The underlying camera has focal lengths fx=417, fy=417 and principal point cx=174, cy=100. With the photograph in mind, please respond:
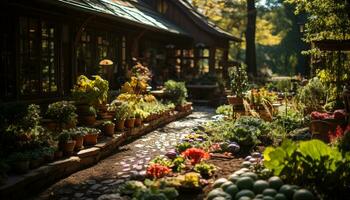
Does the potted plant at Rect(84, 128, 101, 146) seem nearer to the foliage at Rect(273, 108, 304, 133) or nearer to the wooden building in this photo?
the wooden building

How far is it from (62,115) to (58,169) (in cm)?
187

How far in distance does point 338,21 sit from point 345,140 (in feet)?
18.4

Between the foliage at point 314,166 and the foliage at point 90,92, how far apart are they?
5.89m

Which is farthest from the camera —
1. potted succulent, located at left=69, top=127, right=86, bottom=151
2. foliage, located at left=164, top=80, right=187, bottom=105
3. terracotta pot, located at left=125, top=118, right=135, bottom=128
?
foliage, located at left=164, top=80, right=187, bottom=105

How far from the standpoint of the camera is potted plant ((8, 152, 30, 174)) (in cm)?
615

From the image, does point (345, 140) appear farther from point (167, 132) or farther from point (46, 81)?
point (46, 81)

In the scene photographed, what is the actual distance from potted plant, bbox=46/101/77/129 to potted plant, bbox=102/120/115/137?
0.92 meters

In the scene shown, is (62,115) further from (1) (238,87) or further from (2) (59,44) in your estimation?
(1) (238,87)

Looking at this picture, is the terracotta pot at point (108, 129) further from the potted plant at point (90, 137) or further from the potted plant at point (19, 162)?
the potted plant at point (19, 162)

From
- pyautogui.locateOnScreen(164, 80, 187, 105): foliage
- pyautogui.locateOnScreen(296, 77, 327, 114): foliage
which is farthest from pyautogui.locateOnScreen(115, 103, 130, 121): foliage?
pyautogui.locateOnScreen(164, 80, 187, 105): foliage

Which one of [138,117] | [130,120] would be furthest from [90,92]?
[138,117]

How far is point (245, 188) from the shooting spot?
15.5 ft

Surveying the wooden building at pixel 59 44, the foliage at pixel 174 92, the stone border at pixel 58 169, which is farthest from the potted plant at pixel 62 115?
the foliage at pixel 174 92

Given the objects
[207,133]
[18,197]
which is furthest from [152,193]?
[207,133]
